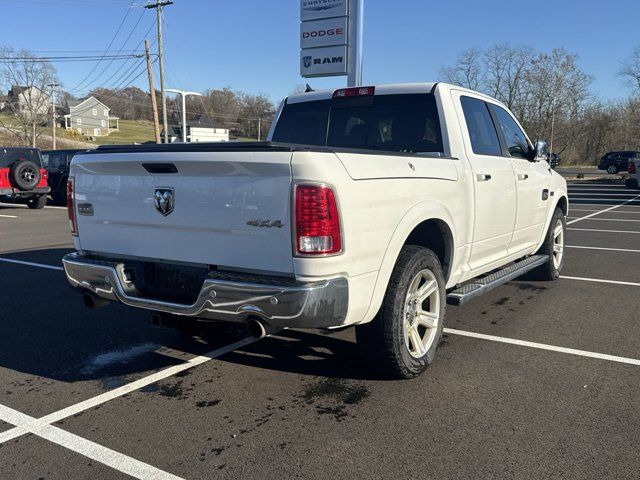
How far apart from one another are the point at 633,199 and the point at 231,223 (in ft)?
75.8

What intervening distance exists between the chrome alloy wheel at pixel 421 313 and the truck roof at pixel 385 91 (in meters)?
1.70

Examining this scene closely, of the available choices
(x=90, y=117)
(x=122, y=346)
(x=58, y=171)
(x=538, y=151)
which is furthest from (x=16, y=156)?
(x=90, y=117)

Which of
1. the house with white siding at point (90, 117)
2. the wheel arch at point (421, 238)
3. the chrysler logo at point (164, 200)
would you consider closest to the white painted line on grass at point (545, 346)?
the wheel arch at point (421, 238)

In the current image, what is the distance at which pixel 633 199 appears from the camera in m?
22.1

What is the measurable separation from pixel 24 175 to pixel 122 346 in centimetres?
1444

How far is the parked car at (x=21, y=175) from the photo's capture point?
16484 mm

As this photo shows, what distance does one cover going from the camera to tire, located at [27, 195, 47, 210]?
17.7 m

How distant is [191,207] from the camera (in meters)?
3.28

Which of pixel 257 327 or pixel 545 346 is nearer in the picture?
pixel 257 327

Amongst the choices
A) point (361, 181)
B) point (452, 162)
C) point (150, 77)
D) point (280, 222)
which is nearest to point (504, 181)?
point (452, 162)

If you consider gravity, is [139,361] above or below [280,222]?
below

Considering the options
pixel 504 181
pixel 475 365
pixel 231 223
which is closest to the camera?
pixel 231 223

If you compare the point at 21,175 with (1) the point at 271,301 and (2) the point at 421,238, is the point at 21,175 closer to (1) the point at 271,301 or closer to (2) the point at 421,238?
(2) the point at 421,238

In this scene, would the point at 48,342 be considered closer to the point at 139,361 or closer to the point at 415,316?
the point at 139,361
